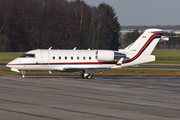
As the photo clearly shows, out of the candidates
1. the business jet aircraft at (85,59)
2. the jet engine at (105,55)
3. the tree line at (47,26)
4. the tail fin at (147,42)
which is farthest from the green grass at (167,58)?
the jet engine at (105,55)

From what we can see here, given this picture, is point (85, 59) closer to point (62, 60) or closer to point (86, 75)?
point (86, 75)

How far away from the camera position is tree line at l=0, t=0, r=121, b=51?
98438mm

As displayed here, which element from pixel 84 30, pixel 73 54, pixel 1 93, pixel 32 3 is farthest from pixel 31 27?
pixel 1 93

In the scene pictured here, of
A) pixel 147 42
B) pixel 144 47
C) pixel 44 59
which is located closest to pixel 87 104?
pixel 44 59

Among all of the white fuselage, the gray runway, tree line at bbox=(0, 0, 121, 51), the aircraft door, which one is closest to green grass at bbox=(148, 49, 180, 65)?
tree line at bbox=(0, 0, 121, 51)

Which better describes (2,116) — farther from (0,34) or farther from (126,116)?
(0,34)

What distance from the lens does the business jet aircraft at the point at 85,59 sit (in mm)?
34188

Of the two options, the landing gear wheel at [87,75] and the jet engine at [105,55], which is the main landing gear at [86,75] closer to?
the landing gear wheel at [87,75]

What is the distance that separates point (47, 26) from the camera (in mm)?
102812

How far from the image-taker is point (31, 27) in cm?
10150

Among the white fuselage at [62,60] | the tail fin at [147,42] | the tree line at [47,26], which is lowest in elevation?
the white fuselage at [62,60]

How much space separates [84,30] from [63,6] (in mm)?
10734

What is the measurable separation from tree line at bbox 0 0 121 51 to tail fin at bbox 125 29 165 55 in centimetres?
6163

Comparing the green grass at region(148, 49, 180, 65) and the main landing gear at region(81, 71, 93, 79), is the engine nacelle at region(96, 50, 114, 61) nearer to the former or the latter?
the main landing gear at region(81, 71, 93, 79)
